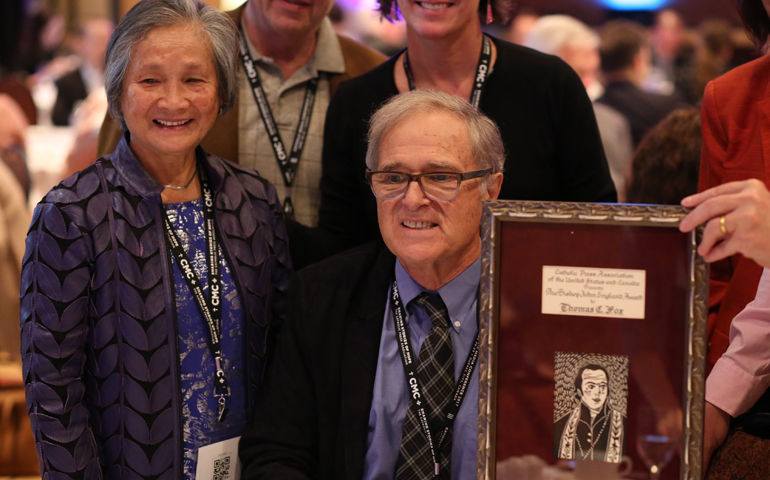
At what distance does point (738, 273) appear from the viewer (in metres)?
1.95

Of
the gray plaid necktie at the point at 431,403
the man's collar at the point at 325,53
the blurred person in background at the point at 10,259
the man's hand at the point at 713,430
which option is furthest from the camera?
the blurred person in background at the point at 10,259

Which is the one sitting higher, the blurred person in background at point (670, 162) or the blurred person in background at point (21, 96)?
the blurred person in background at point (21, 96)

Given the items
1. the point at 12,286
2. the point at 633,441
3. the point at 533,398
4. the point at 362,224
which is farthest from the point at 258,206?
the point at 12,286

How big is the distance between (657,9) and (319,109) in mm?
10448

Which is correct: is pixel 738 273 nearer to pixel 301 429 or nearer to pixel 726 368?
pixel 726 368

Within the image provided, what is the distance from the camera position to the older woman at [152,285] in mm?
1962

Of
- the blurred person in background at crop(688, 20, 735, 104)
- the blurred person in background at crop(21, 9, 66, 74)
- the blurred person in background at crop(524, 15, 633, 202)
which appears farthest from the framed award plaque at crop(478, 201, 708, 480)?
the blurred person in background at crop(21, 9, 66, 74)

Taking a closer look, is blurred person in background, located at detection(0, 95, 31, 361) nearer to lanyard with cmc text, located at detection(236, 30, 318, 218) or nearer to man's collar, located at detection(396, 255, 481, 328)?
lanyard with cmc text, located at detection(236, 30, 318, 218)

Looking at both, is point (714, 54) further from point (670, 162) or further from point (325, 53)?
point (325, 53)

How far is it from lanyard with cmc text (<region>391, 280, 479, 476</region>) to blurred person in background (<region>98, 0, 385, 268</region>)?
2.67ft

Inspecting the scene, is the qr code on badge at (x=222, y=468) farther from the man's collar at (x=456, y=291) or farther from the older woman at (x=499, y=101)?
the older woman at (x=499, y=101)

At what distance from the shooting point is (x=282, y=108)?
2.90 metres

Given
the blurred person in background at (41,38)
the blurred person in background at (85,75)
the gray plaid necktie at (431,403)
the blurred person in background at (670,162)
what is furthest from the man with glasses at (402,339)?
the blurred person in background at (41,38)

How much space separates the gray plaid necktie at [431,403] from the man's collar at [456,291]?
0.12 ft
